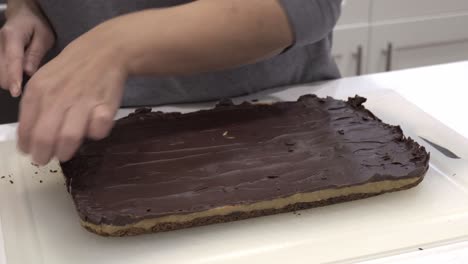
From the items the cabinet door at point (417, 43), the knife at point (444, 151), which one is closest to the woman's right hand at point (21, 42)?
the knife at point (444, 151)

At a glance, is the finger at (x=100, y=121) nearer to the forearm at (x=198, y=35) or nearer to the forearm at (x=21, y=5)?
the forearm at (x=198, y=35)

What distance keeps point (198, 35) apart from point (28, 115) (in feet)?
0.72

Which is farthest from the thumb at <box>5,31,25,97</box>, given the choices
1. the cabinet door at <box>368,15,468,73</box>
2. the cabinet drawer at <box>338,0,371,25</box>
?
the cabinet door at <box>368,15,468,73</box>

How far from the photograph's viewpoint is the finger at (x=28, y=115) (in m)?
0.67

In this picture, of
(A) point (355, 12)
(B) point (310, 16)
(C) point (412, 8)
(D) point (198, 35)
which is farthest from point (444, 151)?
(C) point (412, 8)

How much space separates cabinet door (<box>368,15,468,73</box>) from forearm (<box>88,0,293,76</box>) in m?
1.21

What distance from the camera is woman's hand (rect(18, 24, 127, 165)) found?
658 mm

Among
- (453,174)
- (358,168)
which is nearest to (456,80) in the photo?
(453,174)

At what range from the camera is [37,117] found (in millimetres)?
670

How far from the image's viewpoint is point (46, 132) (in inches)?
25.7

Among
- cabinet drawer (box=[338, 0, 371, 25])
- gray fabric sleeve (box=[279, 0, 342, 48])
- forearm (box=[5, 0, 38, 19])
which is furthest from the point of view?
cabinet drawer (box=[338, 0, 371, 25])

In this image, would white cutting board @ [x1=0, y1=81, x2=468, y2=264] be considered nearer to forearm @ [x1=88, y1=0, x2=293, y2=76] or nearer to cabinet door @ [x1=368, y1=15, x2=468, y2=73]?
forearm @ [x1=88, y1=0, x2=293, y2=76]

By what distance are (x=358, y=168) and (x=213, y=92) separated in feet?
1.20

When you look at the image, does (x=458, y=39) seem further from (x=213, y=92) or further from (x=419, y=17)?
(x=213, y=92)
